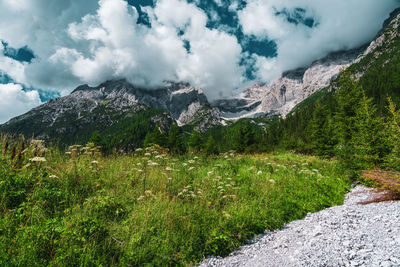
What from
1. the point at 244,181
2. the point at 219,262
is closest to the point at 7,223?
the point at 219,262

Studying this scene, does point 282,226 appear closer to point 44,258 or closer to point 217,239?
point 217,239

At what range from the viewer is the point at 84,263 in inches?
104

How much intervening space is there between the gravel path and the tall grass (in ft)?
1.28

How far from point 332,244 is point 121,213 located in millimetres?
4317

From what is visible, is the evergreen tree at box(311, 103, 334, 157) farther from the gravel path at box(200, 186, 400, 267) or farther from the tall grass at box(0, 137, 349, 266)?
the gravel path at box(200, 186, 400, 267)

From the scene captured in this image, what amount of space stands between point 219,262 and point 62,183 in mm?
4393

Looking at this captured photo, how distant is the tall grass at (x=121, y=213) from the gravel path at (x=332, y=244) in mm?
389

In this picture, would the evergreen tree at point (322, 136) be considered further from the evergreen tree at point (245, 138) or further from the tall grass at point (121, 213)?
the tall grass at point (121, 213)

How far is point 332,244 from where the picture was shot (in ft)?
10.4

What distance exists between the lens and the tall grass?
2.81 metres

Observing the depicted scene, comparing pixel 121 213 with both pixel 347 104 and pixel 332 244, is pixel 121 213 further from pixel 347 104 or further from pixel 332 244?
pixel 347 104

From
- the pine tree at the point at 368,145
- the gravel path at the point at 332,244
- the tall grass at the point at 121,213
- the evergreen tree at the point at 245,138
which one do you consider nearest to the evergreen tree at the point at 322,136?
the evergreen tree at the point at 245,138

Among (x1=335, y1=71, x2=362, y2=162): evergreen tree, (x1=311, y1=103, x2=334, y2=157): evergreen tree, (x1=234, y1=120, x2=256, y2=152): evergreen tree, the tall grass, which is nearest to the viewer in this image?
the tall grass

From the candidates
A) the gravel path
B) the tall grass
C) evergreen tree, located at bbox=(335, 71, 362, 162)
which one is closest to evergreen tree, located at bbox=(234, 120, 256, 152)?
evergreen tree, located at bbox=(335, 71, 362, 162)
